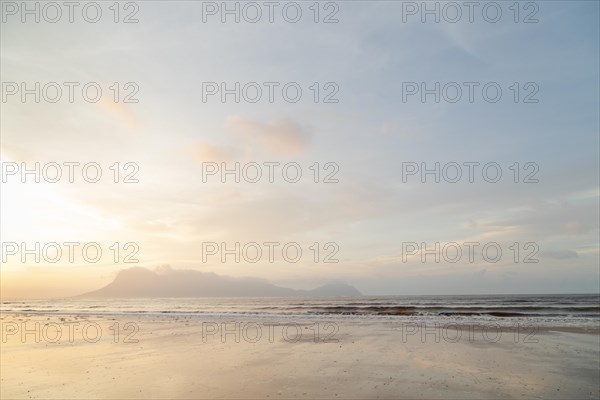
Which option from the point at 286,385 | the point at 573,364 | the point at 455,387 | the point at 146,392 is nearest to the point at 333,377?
the point at 286,385

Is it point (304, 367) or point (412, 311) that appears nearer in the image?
point (304, 367)

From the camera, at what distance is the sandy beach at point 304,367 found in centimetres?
1029

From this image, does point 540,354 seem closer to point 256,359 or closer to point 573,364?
point 573,364

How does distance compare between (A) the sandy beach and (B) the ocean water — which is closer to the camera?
(A) the sandy beach

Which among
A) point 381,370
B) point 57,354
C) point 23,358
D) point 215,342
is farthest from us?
point 215,342

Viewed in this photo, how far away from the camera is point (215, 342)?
1984 centimetres

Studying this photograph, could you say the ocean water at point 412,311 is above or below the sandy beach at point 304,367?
below

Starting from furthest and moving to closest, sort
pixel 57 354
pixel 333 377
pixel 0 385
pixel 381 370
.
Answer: pixel 57 354 → pixel 381 370 → pixel 333 377 → pixel 0 385

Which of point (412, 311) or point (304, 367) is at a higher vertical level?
point (304, 367)

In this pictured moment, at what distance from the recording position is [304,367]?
13.2m

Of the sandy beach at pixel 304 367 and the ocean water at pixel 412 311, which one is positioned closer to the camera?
the sandy beach at pixel 304 367

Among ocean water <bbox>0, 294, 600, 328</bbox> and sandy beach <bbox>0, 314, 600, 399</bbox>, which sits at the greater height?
sandy beach <bbox>0, 314, 600, 399</bbox>

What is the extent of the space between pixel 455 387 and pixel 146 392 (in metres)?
9.25

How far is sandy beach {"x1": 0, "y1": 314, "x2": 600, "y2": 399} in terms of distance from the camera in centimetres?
1029
